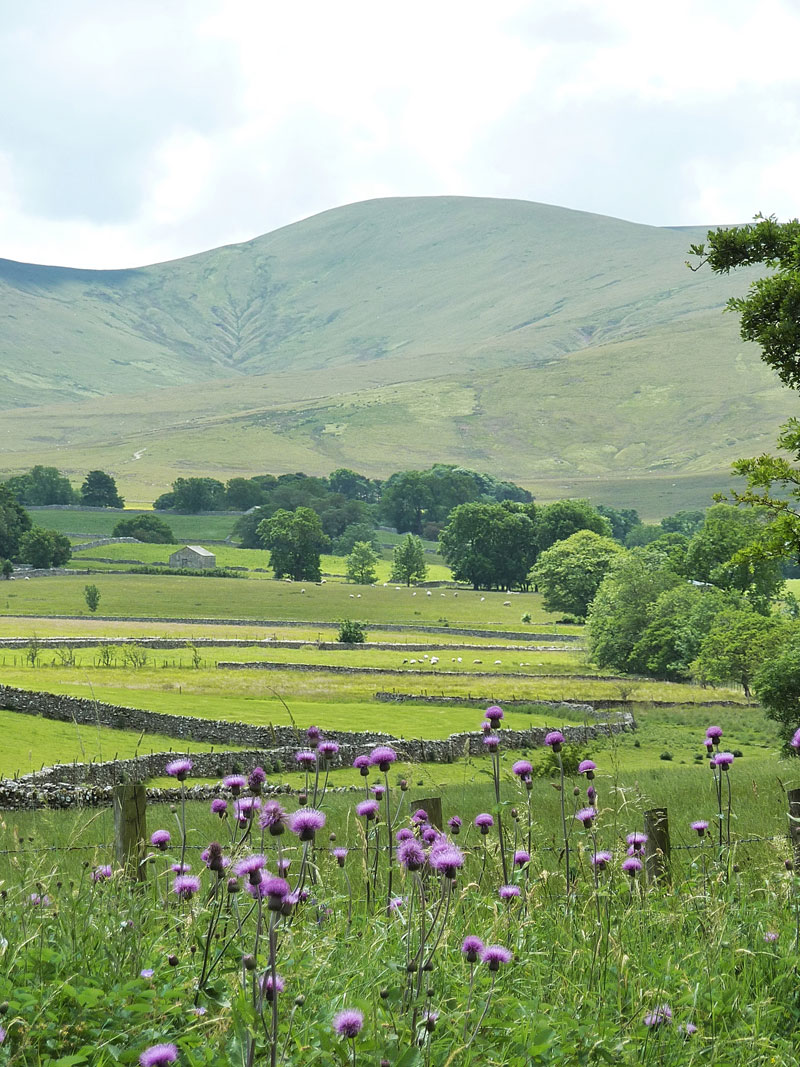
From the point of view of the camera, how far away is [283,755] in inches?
1321

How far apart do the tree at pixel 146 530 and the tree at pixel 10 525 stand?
83.4 feet

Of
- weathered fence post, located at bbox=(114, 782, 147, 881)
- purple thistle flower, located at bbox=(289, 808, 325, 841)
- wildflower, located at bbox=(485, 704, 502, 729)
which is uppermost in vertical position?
purple thistle flower, located at bbox=(289, 808, 325, 841)

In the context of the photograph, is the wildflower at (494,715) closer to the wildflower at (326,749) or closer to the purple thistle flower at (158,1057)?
the wildflower at (326,749)

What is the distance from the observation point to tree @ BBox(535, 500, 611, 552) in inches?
5536

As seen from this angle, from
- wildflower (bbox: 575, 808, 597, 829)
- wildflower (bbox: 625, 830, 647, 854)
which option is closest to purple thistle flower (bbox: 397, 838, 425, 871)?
wildflower (bbox: 575, 808, 597, 829)

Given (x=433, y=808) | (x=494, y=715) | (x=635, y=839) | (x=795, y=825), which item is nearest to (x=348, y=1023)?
(x=494, y=715)

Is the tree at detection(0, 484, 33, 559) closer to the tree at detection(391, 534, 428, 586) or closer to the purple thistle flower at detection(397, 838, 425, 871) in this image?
the tree at detection(391, 534, 428, 586)

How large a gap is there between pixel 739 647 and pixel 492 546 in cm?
8437

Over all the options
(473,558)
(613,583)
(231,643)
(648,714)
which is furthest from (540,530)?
(648,714)

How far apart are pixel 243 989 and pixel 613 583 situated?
272 feet

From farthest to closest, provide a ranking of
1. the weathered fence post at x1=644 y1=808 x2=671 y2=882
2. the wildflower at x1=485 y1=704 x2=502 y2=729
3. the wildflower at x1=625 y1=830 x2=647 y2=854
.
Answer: the weathered fence post at x1=644 y1=808 x2=671 y2=882, the wildflower at x1=625 y1=830 x2=647 y2=854, the wildflower at x1=485 y1=704 x2=502 y2=729

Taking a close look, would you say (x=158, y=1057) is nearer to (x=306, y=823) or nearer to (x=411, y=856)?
(x=306, y=823)

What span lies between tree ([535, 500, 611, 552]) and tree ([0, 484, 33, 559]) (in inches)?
2695

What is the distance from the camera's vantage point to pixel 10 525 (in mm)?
140375
